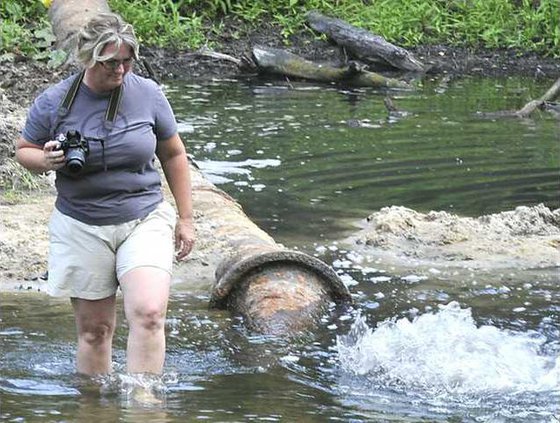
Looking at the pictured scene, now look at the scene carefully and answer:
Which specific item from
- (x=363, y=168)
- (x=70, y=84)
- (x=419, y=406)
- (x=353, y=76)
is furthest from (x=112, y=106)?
(x=353, y=76)

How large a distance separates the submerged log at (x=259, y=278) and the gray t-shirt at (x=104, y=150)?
5.67 feet

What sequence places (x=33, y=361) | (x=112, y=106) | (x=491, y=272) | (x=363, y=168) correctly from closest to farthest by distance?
1. (x=112, y=106)
2. (x=33, y=361)
3. (x=491, y=272)
4. (x=363, y=168)

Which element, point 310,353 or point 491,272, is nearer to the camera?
point 310,353

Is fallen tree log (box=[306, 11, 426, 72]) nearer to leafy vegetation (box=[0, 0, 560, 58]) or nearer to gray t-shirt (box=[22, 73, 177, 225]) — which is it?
leafy vegetation (box=[0, 0, 560, 58])

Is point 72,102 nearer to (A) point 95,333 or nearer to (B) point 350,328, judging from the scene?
(A) point 95,333

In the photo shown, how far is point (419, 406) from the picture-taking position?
5707mm

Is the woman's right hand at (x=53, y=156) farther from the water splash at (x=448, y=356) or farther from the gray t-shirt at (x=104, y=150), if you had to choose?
the water splash at (x=448, y=356)

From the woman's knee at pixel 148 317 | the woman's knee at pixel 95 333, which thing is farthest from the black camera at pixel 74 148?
the woman's knee at pixel 95 333

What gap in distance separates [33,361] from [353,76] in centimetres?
1214

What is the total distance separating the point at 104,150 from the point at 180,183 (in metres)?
0.51

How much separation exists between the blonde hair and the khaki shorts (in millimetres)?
691

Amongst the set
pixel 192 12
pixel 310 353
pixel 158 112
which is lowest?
pixel 192 12

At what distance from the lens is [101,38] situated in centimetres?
523

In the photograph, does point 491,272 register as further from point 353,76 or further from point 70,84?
point 353,76
